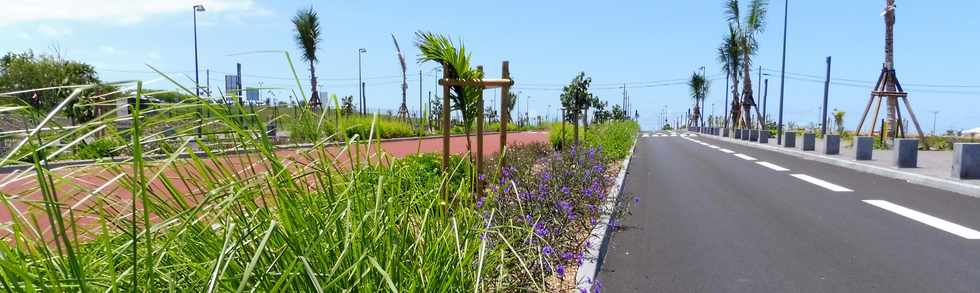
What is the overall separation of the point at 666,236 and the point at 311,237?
4.30m

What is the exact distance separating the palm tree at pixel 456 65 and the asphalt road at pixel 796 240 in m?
2.06

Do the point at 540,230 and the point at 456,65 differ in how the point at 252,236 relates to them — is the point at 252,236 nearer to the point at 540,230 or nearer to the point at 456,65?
the point at 540,230

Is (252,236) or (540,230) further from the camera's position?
(540,230)

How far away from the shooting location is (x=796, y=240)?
5.13 meters

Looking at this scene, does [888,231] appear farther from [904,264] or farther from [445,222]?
[445,222]

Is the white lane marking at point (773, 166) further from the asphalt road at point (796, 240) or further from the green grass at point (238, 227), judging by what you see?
the green grass at point (238, 227)

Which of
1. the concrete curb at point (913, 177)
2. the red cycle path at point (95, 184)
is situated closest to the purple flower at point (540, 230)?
the red cycle path at point (95, 184)

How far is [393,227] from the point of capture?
76.7 inches

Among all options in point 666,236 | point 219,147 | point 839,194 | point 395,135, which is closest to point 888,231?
point 666,236

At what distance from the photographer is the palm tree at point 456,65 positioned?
5219 millimetres

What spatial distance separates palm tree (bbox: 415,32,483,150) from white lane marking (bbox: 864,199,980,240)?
5.07 meters

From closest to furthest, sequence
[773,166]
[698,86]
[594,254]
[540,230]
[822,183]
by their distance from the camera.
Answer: [540,230] < [594,254] < [822,183] < [773,166] < [698,86]

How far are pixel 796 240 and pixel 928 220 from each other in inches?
89.9

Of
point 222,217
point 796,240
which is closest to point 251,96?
point 222,217
